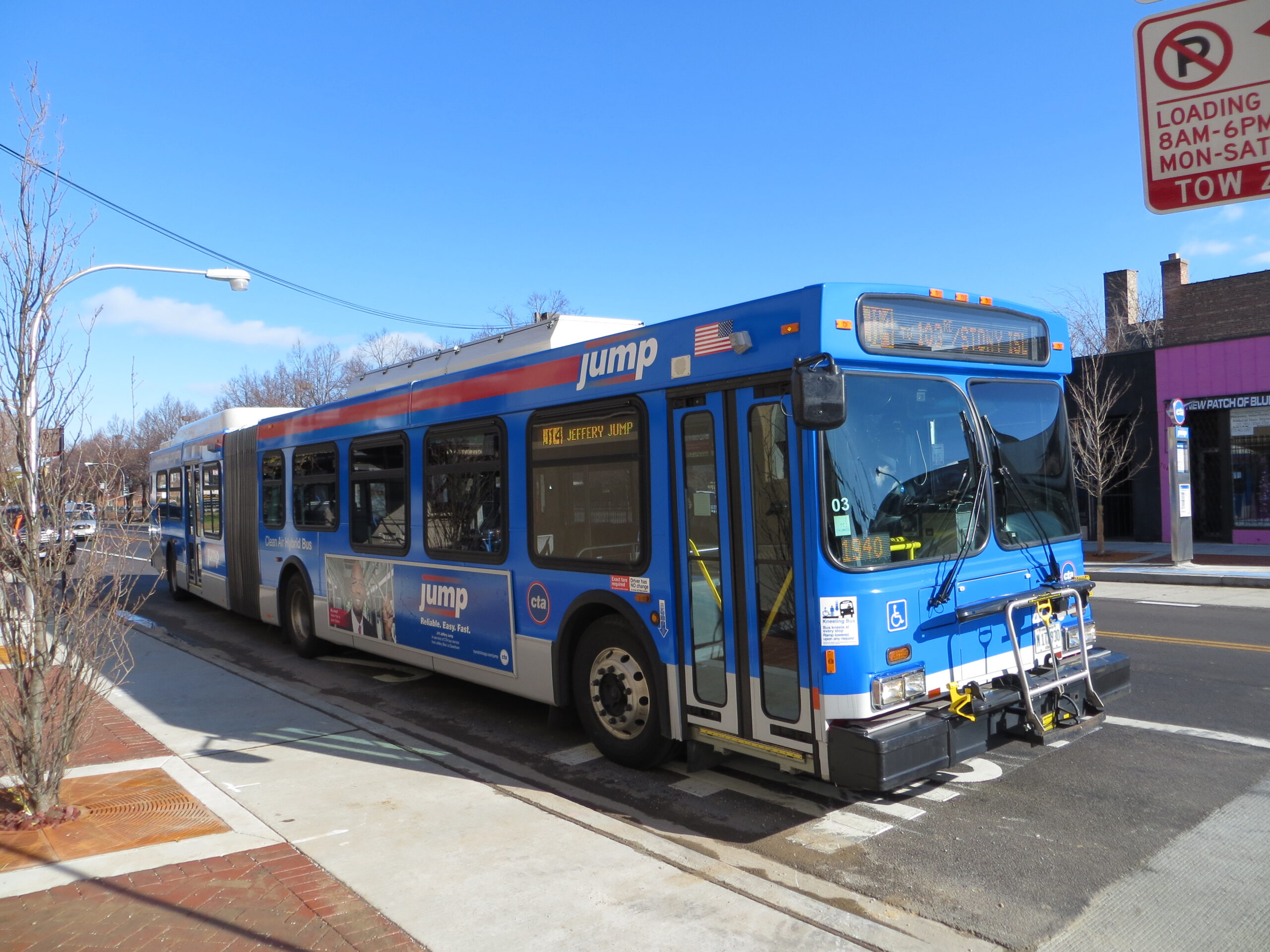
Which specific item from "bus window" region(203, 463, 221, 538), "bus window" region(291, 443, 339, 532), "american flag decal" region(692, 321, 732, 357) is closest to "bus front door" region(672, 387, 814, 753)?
"american flag decal" region(692, 321, 732, 357)

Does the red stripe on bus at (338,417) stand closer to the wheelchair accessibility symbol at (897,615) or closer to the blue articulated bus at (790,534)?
the blue articulated bus at (790,534)

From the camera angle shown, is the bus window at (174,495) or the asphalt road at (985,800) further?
the bus window at (174,495)

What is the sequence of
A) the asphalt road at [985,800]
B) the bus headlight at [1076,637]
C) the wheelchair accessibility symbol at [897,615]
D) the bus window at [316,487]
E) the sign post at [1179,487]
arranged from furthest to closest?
the sign post at [1179,487] < the bus window at [316,487] < the bus headlight at [1076,637] < the wheelchair accessibility symbol at [897,615] < the asphalt road at [985,800]

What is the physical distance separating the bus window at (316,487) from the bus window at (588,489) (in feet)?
13.5

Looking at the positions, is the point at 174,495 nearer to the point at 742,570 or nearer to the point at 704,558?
the point at 704,558

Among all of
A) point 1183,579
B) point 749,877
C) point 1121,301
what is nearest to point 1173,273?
point 1121,301

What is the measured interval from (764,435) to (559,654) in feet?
8.41

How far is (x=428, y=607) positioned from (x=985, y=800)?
5158 mm

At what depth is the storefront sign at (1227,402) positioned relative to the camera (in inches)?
815

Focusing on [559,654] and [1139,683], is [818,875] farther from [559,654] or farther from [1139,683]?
[1139,683]

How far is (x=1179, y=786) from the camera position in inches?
224

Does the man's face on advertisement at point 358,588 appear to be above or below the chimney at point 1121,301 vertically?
below

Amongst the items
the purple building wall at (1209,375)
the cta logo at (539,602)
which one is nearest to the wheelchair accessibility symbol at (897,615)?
the cta logo at (539,602)

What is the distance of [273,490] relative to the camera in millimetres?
11914
